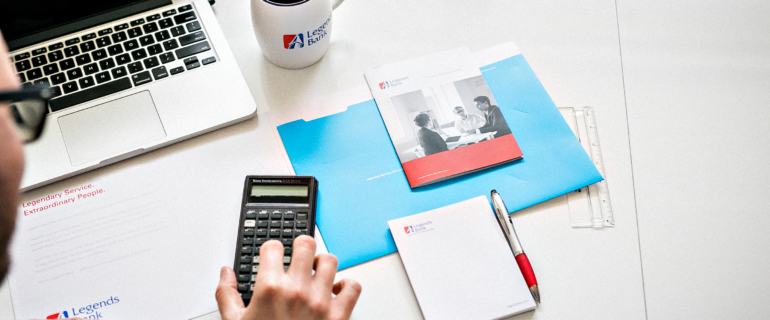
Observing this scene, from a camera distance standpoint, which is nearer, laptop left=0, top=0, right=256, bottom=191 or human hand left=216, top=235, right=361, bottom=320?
human hand left=216, top=235, right=361, bottom=320

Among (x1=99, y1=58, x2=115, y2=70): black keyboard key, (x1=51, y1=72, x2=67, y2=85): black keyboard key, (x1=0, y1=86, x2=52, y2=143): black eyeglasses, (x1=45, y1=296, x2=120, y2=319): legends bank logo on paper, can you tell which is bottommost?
(x1=45, y1=296, x2=120, y2=319): legends bank logo on paper

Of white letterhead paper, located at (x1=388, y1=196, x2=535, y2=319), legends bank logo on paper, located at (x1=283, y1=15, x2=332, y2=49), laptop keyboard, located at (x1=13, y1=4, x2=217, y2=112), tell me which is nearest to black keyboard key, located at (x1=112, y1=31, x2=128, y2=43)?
laptop keyboard, located at (x1=13, y1=4, x2=217, y2=112)

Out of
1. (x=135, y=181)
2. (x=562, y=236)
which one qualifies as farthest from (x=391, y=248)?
(x=135, y=181)

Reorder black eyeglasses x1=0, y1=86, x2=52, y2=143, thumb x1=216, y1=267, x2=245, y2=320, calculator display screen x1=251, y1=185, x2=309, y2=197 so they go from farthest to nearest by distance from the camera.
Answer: calculator display screen x1=251, y1=185, x2=309, y2=197
thumb x1=216, y1=267, x2=245, y2=320
black eyeglasses x1=0, y1=86, x2=52, y2=143

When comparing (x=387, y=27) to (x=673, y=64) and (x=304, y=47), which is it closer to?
(x=304, y=47)

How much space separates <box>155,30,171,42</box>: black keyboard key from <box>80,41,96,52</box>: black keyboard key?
0.28 feet

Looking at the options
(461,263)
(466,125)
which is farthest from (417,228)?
(466,125)

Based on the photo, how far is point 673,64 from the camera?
77 centimetres

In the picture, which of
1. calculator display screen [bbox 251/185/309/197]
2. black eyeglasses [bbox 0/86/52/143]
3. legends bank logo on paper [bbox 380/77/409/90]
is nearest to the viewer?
black eyeglasses [bbox 0/86/52/143]

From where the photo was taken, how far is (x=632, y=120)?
72cm

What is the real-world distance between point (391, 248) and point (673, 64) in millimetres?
562

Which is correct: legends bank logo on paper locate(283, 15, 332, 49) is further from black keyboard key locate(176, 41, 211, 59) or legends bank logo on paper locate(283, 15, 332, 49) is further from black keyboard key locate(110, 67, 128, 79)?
black keyboard key locate(110, 67, 128, 79)

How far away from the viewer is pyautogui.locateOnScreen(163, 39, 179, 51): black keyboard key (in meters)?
0.67

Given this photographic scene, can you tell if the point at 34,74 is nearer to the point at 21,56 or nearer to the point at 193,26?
the point at 21,56
